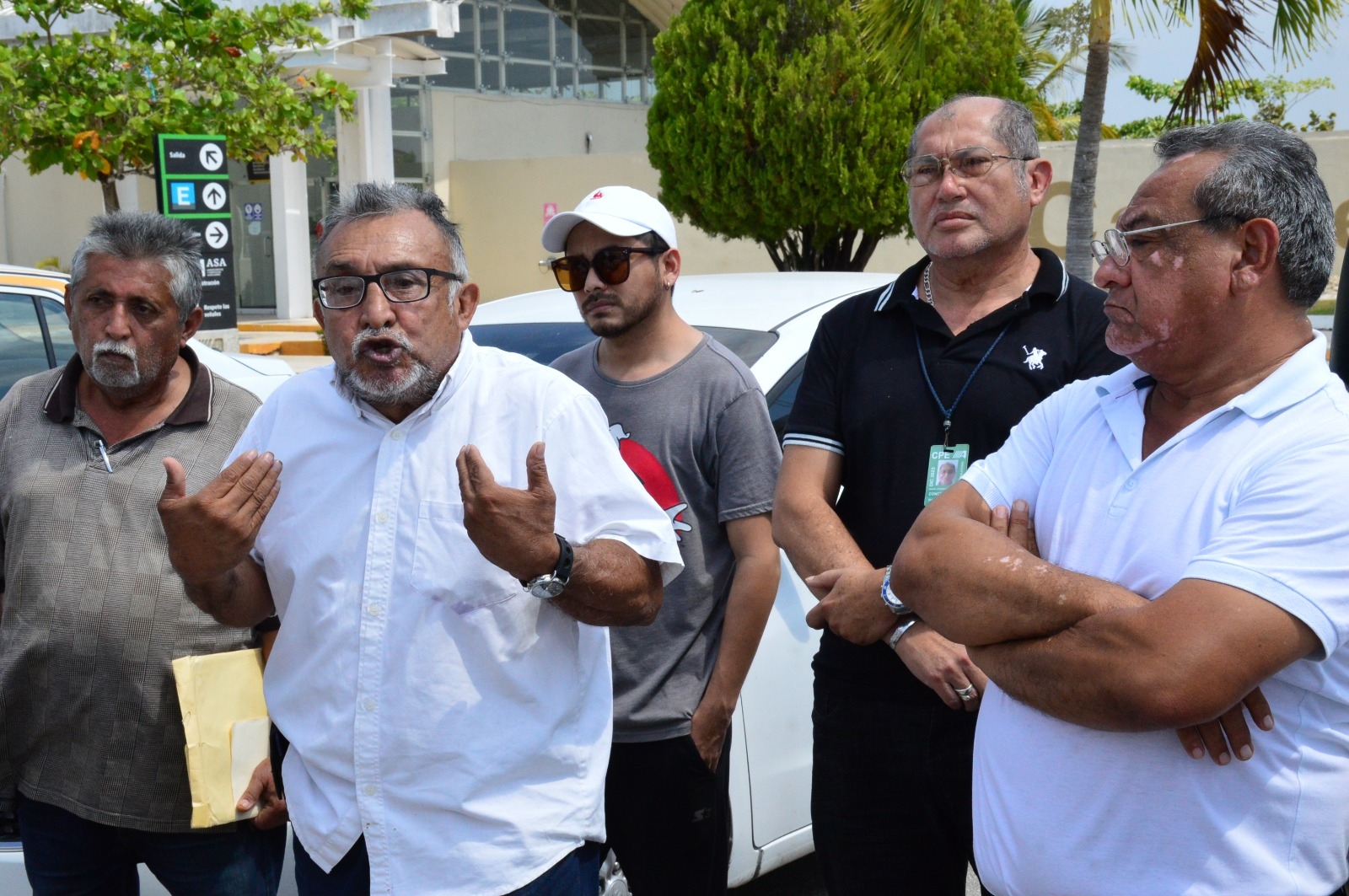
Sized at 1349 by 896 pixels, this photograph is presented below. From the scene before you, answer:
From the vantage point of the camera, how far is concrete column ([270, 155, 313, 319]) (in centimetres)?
1831

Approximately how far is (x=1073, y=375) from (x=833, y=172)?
428 inches

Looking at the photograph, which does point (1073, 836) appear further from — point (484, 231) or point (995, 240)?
point (484, 231)

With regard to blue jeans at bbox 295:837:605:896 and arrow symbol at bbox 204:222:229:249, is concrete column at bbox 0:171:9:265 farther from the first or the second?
blue jeans at bbox 295:837:605:896

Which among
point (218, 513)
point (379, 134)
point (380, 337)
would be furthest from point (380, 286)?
point (379, 134)

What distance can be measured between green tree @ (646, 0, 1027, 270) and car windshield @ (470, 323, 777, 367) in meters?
9.39

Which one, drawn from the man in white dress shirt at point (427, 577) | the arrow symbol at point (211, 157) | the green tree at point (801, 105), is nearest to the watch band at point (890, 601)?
the man in white dress shirt at point (427, 577)

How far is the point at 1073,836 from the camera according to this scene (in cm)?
183

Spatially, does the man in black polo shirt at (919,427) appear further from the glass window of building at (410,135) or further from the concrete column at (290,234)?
the glass window of building at (410,135)

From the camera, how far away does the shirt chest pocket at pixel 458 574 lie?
217cm

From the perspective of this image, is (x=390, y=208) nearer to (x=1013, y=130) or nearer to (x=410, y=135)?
(x=1013, y=130)

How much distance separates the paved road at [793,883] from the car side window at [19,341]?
288 cm

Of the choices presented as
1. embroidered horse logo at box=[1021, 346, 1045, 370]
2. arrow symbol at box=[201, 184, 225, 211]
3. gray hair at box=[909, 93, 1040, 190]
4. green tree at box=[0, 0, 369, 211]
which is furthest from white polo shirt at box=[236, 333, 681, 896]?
arrow symbol at box=[201, 184, 225, 211]

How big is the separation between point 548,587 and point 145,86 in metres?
9.25

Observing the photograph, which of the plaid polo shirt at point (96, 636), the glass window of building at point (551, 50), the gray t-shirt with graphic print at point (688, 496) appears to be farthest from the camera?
the glass window of building at point (551, 50)
